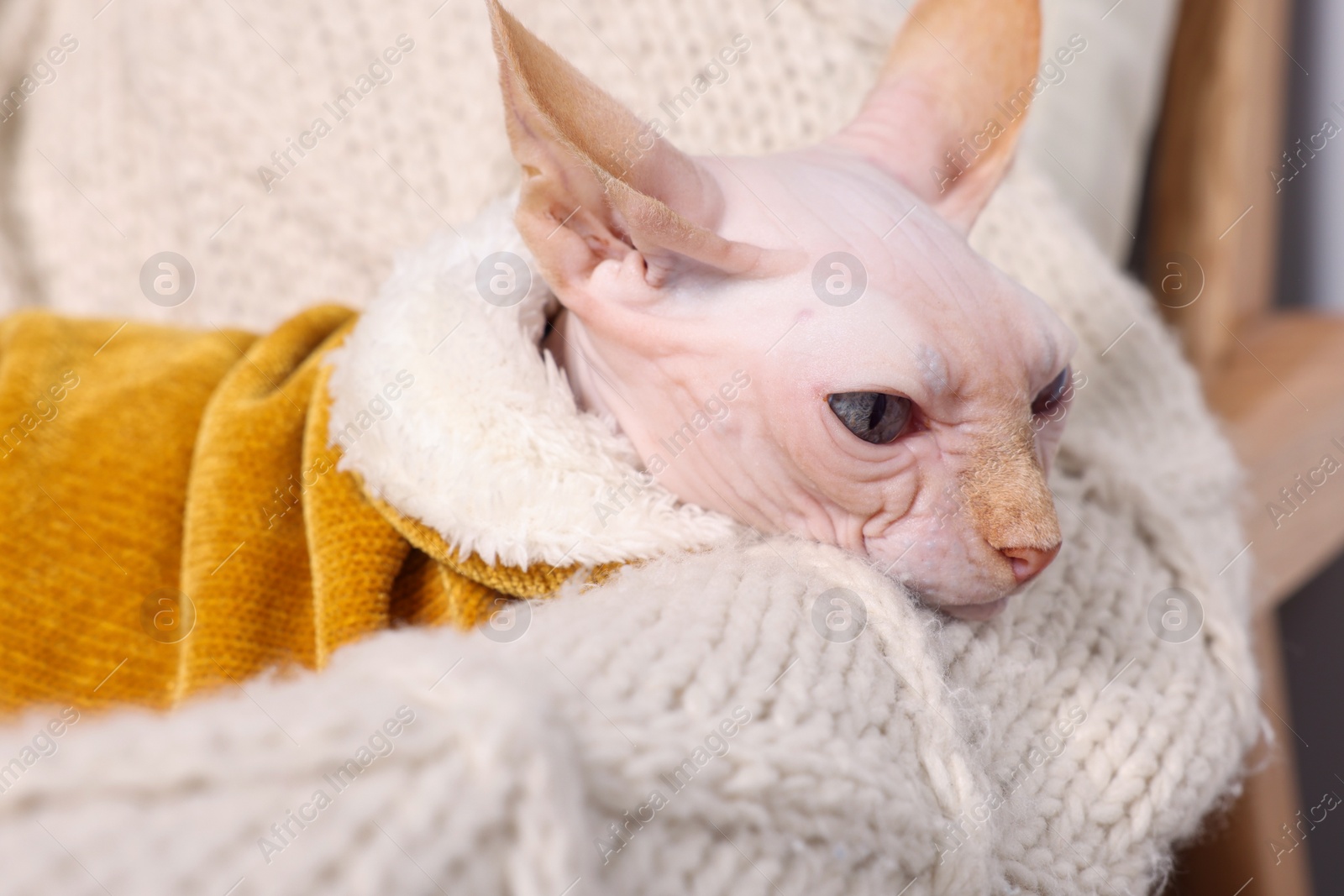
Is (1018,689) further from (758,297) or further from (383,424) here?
(383,424)

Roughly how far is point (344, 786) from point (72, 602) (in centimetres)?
51

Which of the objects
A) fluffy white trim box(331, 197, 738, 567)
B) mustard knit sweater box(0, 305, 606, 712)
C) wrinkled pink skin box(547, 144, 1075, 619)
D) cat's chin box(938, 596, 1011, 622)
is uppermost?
wrinkled pink skin box(547, 144, 1075, 619)

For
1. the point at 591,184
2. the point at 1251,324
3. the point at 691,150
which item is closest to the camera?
the point at 591,184

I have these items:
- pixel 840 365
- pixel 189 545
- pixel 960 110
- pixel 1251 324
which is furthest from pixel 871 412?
pixel 1251 324

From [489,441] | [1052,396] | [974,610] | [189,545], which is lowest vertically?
[189,545]

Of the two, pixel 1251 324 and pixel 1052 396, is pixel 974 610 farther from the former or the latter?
pixel 1251 324

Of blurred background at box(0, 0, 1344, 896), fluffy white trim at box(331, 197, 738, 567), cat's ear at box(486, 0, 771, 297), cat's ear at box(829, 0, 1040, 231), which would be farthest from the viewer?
blurred background at box(0, 0, 1344, 896)

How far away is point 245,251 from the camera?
115 cm

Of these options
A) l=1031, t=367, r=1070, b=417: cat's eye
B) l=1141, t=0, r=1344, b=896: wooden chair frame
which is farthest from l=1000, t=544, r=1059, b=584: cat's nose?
l=1141, t=0, r=1344, b=896: wooden chair frame

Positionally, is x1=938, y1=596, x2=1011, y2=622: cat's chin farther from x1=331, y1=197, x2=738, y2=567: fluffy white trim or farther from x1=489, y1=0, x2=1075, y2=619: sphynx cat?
x1=331, y1=197, x2=738, y2=567: fluffy white trim

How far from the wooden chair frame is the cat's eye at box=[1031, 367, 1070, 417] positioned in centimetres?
46

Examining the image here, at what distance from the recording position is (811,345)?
1.80ft

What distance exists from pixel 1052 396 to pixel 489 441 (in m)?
0.36

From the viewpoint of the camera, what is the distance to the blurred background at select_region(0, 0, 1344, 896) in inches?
39.5
